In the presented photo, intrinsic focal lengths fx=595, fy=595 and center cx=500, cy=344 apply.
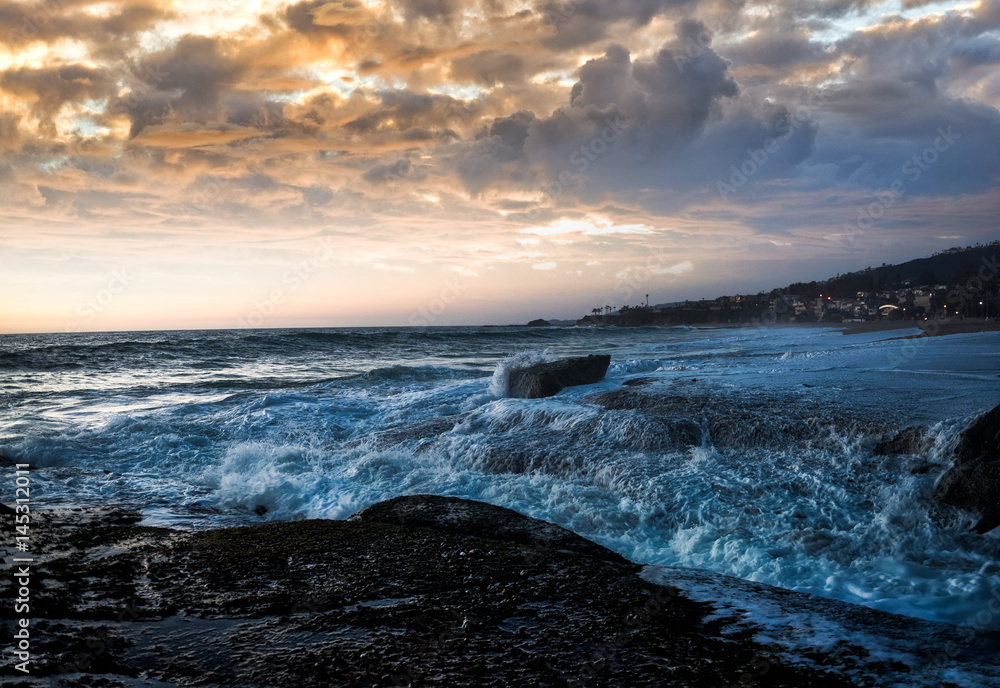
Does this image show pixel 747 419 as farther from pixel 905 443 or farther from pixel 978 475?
pixel 978 475

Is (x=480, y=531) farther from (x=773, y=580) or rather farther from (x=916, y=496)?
(x=916, y=496)

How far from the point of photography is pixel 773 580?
5.32m

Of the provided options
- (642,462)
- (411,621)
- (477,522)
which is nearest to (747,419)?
(642,462)

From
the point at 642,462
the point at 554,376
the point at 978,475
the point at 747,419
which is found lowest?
the point at 642,462

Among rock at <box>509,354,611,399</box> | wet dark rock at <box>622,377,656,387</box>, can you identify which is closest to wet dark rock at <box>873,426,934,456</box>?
wet dark rock at <box>622,377,656,387</box>

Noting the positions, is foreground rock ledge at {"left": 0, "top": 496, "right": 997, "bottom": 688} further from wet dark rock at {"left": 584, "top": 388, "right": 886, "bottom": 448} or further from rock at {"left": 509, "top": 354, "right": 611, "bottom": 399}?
rock at {"left": 509, "top": 354, "right": 611, "bottom": 399}

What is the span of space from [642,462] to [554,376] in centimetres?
755

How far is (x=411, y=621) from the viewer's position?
340cm

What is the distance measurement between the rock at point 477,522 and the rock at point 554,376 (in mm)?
9199

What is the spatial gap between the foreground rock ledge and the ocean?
2065 mm

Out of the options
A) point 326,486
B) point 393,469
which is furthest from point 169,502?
point 393,469

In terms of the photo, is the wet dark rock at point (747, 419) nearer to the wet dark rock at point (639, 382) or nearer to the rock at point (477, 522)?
the wet dark rock at point (639, 382)

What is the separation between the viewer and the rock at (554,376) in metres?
15.5

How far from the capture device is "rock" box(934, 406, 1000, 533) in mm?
6207
